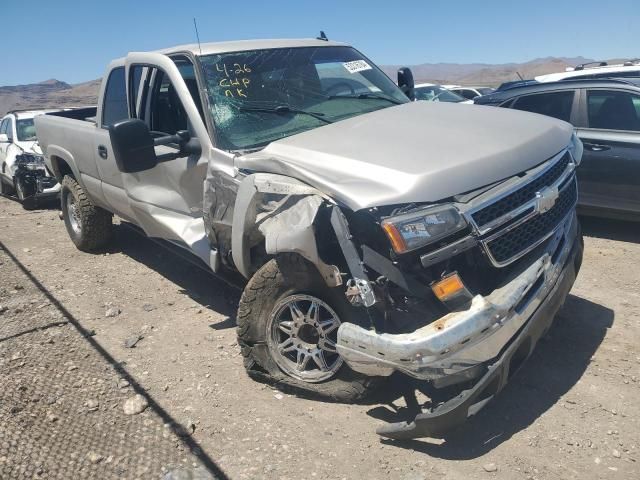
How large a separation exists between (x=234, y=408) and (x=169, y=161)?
186 cm

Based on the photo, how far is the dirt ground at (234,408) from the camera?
2.78 meters

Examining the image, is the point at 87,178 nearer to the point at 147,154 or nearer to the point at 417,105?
the point at 147,154

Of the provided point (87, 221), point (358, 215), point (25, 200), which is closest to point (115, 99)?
point (87, 221)

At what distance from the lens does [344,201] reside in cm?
268

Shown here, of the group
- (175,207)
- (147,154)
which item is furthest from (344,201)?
(175,207)

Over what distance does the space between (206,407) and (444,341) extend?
5.32 feet

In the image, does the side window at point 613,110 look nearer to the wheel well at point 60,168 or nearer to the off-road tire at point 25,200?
the wheel well at point 60,168

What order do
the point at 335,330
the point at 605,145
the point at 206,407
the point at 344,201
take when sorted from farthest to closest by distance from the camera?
the point at 605,145 < the point at 206,407 < the point at 335,330 < the point at 344,201

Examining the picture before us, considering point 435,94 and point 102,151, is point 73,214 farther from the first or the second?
point 435,94

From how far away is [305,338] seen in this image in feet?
10.6

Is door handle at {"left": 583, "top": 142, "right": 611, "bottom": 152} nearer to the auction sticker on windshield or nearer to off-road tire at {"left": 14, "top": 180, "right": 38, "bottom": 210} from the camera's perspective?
the auction sticker on windshield

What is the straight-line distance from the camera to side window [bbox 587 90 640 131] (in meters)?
5.54

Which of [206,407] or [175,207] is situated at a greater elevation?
[175,207]

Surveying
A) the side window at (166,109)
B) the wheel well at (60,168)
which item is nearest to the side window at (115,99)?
the side window at (166,109)
